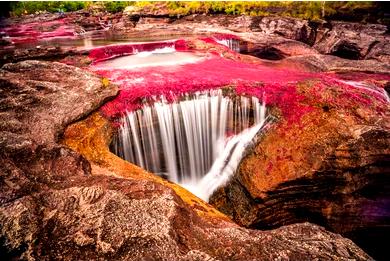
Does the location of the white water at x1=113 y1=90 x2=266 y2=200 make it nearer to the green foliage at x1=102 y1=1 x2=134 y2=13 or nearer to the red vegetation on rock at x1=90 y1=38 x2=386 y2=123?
the red vegetation on rock at x1=90 y1=38 x2=386 y2=123

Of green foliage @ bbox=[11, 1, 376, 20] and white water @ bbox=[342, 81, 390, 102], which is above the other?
green foliage @ bbox=[11, 1, 376, 20]

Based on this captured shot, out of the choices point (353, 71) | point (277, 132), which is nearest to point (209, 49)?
point (353, 71)

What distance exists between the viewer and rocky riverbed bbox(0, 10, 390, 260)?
330cm

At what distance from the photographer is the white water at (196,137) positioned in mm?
7777

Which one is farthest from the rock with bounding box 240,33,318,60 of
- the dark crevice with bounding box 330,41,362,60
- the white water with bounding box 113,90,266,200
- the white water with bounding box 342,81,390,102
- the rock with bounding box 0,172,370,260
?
the rock with bounding box 0,172,370,260

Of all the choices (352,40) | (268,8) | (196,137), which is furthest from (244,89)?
(268,8)

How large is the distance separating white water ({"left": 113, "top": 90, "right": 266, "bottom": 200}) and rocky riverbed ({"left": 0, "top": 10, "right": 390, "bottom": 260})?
361 mm

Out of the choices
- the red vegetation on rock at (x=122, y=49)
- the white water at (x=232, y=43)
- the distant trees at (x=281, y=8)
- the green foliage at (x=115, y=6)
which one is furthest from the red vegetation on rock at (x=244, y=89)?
the green foliage at (x=115, y=6)

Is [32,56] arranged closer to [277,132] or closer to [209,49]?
[209,49]

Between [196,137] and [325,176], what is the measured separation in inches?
140

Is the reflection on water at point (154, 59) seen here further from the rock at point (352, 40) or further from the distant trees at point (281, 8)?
the distant trees at point (281, 8)

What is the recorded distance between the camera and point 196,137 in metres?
8.34

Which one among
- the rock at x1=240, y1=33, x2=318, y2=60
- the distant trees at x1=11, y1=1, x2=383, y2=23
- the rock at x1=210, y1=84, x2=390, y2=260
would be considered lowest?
the rock at x1=210, y1=84, x2=390, y2=260

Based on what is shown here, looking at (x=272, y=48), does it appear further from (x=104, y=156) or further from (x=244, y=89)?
(x=104, y=156)
